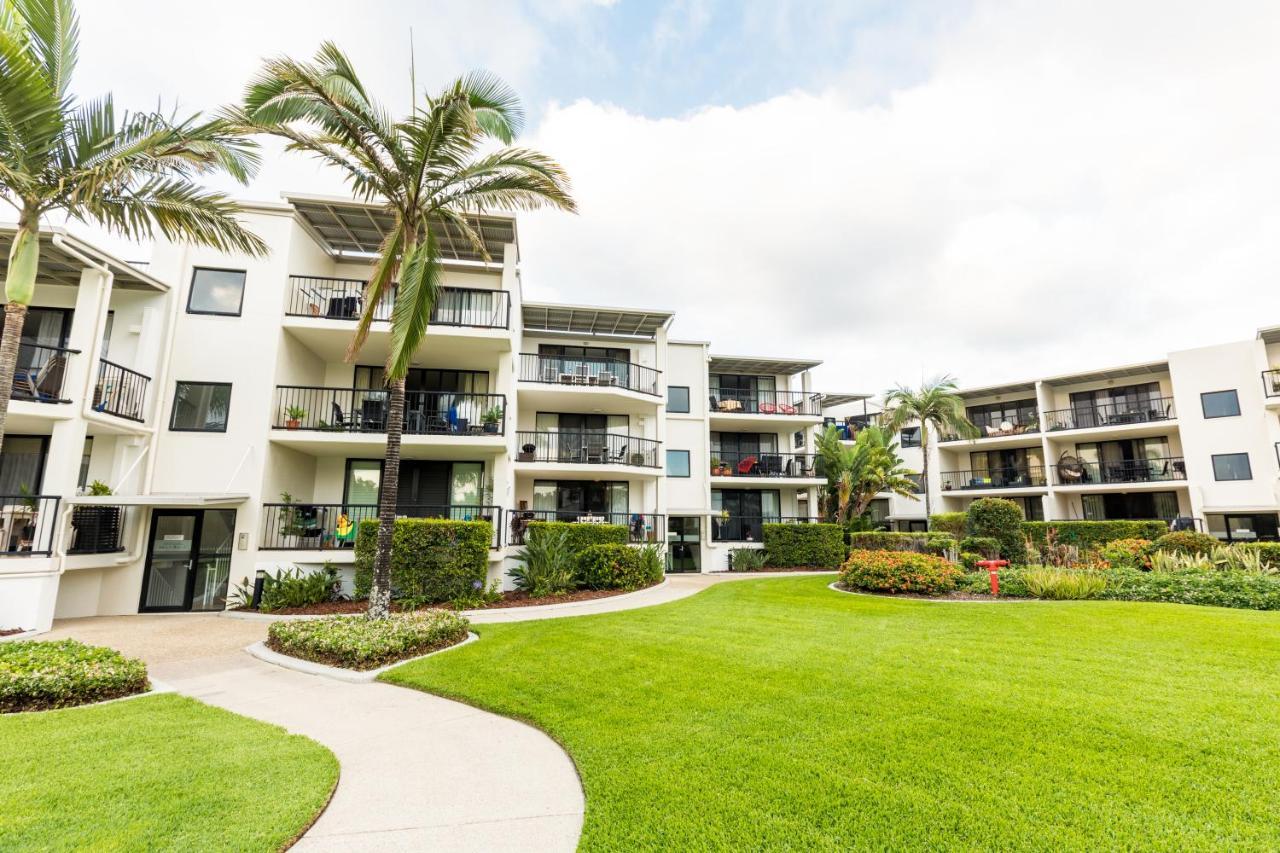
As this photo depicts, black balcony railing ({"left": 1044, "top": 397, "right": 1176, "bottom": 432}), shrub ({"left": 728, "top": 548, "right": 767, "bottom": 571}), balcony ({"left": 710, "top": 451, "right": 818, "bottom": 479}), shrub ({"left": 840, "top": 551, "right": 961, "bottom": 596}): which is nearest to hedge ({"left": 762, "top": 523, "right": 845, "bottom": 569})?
shrub ({"left": 728, "top": 548, "right": 767, "bottom": 571})

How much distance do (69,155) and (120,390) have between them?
677 cm

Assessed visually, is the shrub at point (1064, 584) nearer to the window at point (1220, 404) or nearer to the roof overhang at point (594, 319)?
the roof overhang at point (594, 319)

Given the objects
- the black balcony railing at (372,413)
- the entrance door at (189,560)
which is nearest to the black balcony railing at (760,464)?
the black balcony railing at (372,413)

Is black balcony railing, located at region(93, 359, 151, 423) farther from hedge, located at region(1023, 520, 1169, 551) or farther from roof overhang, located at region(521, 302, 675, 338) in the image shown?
hedge, located at region(1023, 520, 1169, 551)

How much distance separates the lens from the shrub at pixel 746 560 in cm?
2305

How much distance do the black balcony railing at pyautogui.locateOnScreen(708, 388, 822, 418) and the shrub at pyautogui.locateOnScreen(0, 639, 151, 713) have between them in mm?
21201

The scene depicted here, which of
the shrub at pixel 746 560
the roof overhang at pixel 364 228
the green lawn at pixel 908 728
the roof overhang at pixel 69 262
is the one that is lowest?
the shrub at pixel 746 560

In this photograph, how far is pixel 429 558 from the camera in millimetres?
12328

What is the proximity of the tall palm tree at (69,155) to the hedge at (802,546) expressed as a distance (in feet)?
68.7

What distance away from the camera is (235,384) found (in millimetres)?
13625

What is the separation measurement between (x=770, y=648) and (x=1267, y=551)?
53.6ft

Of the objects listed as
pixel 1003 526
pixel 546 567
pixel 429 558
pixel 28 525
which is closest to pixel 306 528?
pixel 429 558

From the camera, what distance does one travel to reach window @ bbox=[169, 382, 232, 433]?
44.0ft

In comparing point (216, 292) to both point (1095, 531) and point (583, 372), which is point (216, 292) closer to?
point (583, 372)
